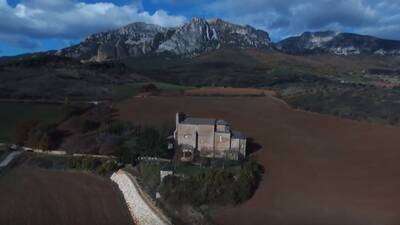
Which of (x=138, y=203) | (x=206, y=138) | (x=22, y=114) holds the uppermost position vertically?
(x=22, y=114)

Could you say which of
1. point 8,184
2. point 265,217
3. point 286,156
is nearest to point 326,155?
point 286,156

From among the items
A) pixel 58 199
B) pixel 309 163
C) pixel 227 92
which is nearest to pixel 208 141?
pixel 309 163

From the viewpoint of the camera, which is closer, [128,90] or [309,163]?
[309,163]

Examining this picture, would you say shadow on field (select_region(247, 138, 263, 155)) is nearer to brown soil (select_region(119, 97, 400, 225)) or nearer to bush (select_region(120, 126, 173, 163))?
brown soil (select_region(119, 97, 400, 225))

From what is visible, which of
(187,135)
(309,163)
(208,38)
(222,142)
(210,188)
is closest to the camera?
(210,188)

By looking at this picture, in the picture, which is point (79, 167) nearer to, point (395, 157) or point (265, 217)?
point (265, 217)

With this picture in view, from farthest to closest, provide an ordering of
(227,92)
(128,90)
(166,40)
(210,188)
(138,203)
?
(166,40) < (128,90) < (227,92) < (210,188) < (138,203)

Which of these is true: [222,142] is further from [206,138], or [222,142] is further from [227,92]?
[227,92]

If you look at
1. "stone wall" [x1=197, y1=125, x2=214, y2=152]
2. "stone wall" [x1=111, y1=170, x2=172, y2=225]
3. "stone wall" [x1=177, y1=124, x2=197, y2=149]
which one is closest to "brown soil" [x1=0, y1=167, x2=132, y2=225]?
"stone wall" [x1=111, y1=170, x2=172, y2=225]
